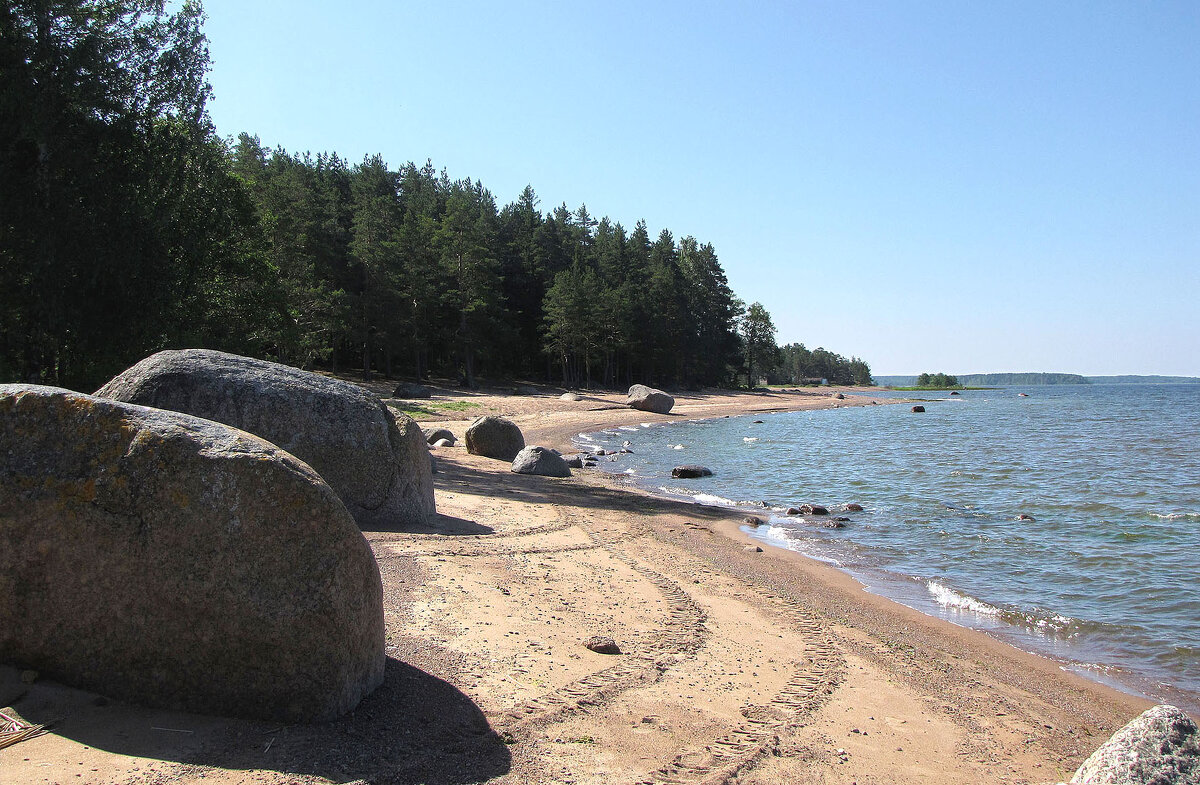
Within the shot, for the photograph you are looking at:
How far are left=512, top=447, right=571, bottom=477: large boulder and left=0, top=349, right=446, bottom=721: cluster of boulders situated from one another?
48.6 ft

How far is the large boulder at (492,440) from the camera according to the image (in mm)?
21469

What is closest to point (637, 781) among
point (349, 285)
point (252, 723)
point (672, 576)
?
point (252, 723)

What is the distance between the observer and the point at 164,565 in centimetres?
392

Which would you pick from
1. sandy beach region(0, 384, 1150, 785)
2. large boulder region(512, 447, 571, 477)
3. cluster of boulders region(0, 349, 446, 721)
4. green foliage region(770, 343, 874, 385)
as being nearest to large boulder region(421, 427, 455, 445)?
large boulder region(512, 447, 571, 477)

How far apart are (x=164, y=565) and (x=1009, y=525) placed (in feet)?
50.4

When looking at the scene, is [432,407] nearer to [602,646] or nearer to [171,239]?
[171,239]

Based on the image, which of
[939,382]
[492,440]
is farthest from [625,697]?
[939,382]

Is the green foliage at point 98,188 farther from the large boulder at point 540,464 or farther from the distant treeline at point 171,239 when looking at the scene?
the large boulder at point 540,464

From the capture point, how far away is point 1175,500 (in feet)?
58.9

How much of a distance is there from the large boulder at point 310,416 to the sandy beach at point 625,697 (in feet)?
2.45

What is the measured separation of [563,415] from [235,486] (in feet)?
124

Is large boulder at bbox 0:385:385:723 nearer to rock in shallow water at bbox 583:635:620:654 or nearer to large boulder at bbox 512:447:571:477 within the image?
rock in shallow water at bbox 583:635:620:654

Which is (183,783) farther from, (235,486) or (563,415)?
→ (563,415)

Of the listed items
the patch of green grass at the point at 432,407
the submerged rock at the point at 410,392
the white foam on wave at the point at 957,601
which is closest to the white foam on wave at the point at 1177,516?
the white foam on wave at the point at 957,601
